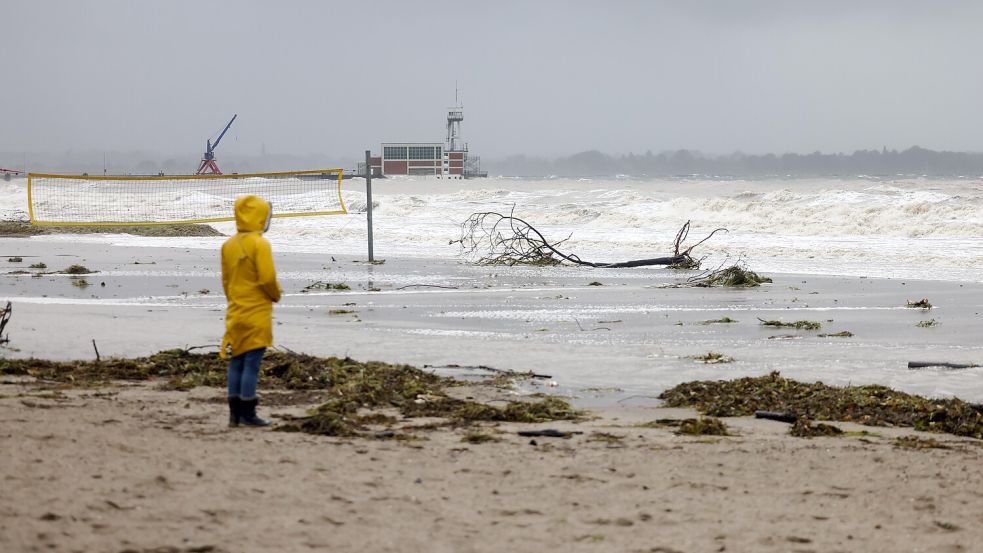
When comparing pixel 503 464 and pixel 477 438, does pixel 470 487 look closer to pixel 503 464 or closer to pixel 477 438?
pixel 503 464

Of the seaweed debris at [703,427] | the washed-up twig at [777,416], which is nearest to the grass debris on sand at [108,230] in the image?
the washed-up twig at [777,416]

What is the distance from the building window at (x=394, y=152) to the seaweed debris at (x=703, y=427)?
140 m

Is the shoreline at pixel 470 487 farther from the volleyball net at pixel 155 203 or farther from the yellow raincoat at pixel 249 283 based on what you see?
the volleyball net at pixel 155 203

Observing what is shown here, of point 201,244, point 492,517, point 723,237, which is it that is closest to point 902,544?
point 492,517

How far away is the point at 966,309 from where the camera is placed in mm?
13836

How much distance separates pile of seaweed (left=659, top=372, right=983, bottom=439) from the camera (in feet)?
23.4

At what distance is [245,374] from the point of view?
260 inches

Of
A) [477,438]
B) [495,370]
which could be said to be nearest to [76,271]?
[495,370]

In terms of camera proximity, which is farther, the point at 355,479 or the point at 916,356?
the point at 916,356

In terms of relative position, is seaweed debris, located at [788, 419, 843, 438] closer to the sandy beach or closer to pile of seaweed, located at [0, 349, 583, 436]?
the sandy beach

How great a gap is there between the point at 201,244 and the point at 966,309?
Answer: 62.1 feet

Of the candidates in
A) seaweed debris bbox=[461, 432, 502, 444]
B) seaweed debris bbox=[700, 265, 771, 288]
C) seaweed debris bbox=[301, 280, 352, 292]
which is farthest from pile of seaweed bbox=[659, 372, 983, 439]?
seaweed debris bbox=[700, 265, 771, 288]

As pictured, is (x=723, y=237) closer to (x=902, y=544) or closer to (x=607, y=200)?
(x=607, y=200)

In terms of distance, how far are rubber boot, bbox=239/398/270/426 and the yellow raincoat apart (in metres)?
0.32
